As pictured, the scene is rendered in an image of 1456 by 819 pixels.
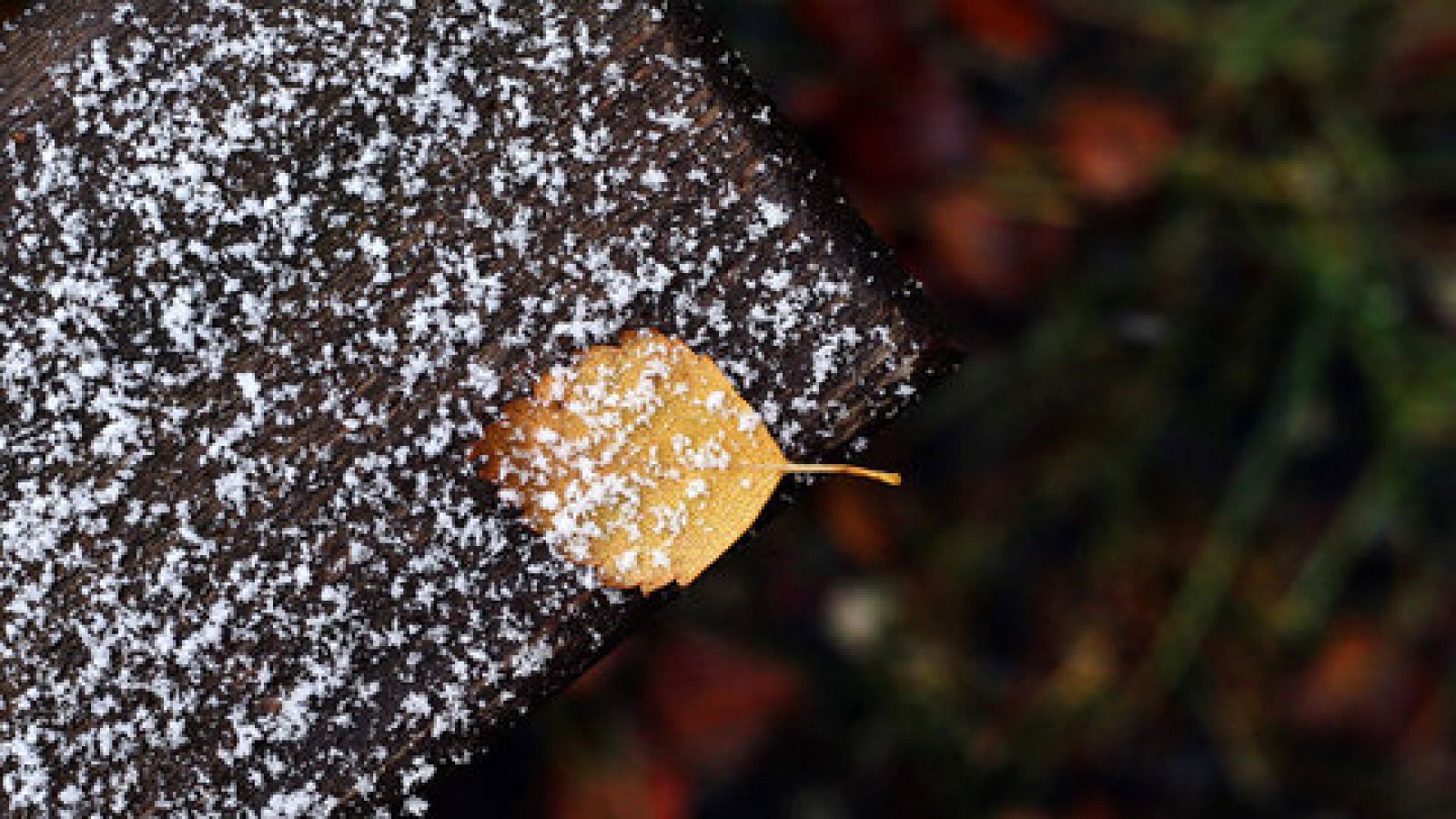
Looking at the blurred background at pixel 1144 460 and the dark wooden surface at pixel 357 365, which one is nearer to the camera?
the dark wooden surface at pixel 357 365

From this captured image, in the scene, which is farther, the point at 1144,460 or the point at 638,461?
the point at 1144,460

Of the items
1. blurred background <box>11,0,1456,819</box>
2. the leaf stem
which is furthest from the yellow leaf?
blurred background <box>11,0,1456,819</box>

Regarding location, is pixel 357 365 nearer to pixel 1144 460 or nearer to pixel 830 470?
pixel 830 470

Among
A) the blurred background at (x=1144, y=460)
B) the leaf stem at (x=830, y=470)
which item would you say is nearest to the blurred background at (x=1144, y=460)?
the blurred background at (x=1144, y=460)

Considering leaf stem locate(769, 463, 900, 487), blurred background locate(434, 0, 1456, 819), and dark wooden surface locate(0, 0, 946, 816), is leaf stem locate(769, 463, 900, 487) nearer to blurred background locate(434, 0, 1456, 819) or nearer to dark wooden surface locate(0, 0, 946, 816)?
dark wooden surface locate(0, 0, 946, 816)

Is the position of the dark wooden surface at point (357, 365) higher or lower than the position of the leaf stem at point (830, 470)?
higher

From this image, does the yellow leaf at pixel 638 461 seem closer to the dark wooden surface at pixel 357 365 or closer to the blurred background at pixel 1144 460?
the dark wooden surface at pixel 357 365

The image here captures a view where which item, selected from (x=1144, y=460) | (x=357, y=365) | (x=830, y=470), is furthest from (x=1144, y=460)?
(x=357, y=365)
